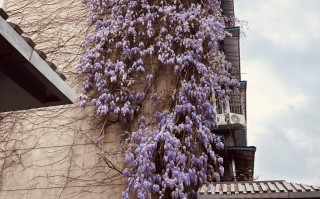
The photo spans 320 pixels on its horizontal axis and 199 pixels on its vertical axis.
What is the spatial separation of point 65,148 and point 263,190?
11.4ft

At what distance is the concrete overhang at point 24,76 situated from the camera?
1.95 metres

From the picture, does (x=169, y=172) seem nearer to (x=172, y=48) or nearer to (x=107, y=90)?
(x=107, y=90)

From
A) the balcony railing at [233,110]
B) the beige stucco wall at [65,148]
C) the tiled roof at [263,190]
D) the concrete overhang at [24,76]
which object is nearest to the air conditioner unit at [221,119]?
the balcony railing at [233,110]

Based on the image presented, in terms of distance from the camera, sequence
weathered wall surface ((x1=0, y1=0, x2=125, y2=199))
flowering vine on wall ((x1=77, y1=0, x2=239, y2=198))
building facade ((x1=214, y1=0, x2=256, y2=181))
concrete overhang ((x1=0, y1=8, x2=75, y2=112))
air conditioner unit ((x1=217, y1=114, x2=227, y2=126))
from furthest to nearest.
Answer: air conditioner unit ((x1=217, y1=114, x2=227, y2=126)) → building facade ((x1=214, y1=0, x2=256, y2=181)) → weathered wall surface ((x1=0, y1=0, x2=125, y2=199)) → flowering vine on wall ((x1=77, y1=0, x2=239, y2=198)) → concrete overhang ((x1=0, y1=8, x2=75, y2=112))

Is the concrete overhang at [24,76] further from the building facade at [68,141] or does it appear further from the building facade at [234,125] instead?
the building facade at [234,125]

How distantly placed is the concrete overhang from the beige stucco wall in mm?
3308

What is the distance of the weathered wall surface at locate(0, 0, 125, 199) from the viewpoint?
5.82m

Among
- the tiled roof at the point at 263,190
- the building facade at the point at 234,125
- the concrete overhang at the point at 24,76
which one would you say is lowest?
the tiled roof at the point at 263,190

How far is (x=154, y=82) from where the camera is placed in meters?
6.40

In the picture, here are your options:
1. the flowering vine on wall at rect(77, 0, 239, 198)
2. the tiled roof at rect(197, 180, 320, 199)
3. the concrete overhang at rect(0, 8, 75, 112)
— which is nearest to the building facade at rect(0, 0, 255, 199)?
the flowering vine on wall at rect(77, 0, 239, 198)

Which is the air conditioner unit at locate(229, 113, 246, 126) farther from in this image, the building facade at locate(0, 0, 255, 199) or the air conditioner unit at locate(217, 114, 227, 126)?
the air conditioner unit at locate(217, 114, 227, 126)

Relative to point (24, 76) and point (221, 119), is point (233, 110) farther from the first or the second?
point (24, 76)

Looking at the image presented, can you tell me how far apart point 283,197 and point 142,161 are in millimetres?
2035

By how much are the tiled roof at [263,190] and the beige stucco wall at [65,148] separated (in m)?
1.66
